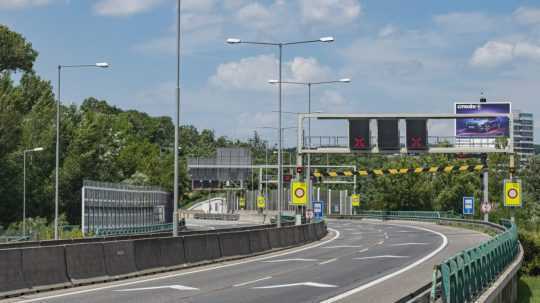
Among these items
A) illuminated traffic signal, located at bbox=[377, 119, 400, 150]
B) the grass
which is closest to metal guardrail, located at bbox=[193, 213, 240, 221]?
illuminated traffic signal, located at bbox=[377, 119, 400, 150]

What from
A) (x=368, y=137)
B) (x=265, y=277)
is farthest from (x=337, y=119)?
(x=265, y=277)

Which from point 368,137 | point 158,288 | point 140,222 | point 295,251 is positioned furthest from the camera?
point 140,222

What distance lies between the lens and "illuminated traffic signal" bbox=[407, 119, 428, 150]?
163ft

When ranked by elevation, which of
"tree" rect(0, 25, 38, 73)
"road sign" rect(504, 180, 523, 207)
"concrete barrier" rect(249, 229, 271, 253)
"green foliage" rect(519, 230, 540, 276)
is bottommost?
"green foliage" rect(519, 230, 540, 276)

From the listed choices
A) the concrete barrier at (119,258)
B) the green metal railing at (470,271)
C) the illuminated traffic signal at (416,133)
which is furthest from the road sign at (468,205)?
the concrete barrier at (119,258)

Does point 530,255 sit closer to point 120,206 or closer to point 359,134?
point 359,134

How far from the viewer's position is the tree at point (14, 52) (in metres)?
91.9

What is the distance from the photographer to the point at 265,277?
2556cm

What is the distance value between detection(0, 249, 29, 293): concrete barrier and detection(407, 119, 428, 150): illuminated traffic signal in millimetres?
31989

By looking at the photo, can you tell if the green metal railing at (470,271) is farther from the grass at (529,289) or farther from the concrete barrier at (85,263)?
the concrete barrier at (85,263)

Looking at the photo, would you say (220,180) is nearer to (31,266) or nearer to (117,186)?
(117,186)

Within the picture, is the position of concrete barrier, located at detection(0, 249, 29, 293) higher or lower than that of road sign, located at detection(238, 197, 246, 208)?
higher

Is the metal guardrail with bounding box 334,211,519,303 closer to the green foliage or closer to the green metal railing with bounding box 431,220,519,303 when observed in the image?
the green metal railing with bounding box 431,220,519,303

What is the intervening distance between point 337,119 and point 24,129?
4659cm
